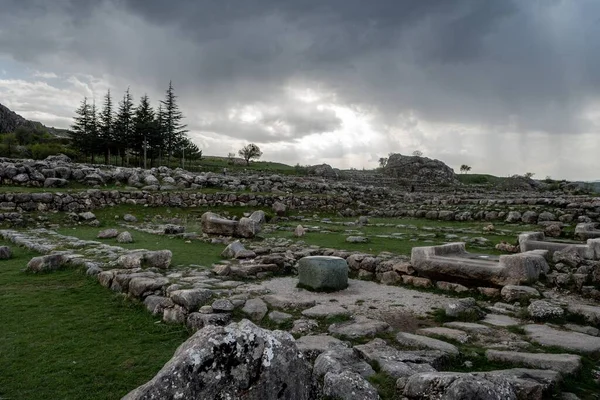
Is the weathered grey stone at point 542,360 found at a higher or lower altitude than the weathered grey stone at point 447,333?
higher

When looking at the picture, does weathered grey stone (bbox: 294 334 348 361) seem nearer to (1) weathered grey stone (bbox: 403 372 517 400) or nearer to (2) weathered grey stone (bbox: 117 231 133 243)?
(1) weathered grey stone (bbox: 403 372 517 400)

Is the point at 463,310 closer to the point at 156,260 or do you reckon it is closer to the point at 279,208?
the point at 156,260

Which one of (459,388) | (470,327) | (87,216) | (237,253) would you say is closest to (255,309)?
(470,327)

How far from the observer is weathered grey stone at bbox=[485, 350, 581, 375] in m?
4.09

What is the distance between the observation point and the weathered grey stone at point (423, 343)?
4645mm

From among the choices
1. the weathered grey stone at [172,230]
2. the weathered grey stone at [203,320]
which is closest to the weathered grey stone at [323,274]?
the weathered grey stone at [203,320]

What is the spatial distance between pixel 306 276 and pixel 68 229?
1188 centimetres

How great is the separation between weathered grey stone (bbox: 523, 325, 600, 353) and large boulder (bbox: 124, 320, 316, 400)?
3675 mm

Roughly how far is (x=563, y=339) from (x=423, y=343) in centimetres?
181

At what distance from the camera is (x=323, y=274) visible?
7.62 metres

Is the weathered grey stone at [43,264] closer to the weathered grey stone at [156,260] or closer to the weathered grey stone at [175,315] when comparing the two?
the weathered grey stone at [156,260]

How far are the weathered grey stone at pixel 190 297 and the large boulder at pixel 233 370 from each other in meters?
3.51

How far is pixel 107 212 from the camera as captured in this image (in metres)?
18.7

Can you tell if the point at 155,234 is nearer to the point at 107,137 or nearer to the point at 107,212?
the point at 107,212
